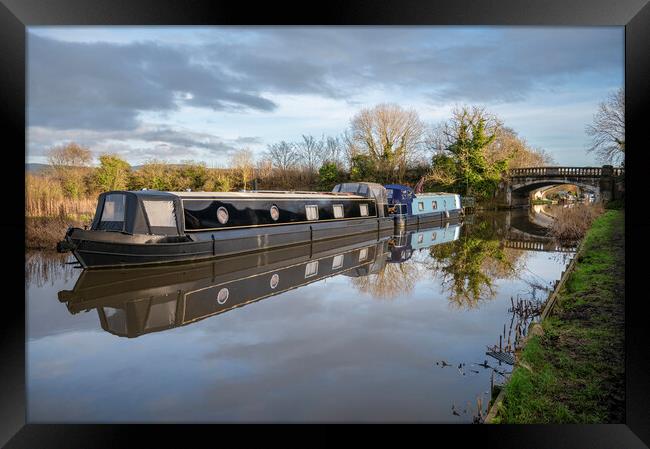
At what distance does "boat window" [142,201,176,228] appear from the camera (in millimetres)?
7504

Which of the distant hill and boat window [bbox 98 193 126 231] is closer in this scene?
the distant hill

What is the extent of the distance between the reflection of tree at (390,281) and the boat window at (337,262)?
79cm

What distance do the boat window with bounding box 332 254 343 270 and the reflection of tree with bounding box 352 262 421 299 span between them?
0.79 metres

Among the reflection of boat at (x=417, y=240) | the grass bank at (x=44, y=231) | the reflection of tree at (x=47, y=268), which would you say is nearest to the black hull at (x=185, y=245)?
the reflection of tree at (x=47, y=268)

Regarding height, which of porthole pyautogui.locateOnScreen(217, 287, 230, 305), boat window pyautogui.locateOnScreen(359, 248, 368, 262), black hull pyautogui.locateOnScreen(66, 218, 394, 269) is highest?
black hull pyautogui.locateOnScreen(66, 218, 394, 269)

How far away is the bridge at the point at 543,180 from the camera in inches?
795

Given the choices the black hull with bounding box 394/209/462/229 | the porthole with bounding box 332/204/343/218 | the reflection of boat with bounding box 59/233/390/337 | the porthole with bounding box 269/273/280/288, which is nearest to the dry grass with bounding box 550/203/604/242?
the black hull with bounding box 394/209/462/229

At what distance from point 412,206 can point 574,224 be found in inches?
205

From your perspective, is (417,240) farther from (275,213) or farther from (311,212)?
(275,213)

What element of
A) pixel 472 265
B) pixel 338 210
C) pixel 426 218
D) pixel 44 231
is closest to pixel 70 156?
pixel 44 231

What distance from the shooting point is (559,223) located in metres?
13.0

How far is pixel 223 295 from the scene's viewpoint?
5.80 meters

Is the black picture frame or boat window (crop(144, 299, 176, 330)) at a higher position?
the black picture frame

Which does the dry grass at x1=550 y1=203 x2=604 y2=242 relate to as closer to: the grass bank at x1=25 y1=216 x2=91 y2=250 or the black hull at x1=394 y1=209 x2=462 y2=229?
the black hull at x1=394 y1=209 x2=462 y2=229
